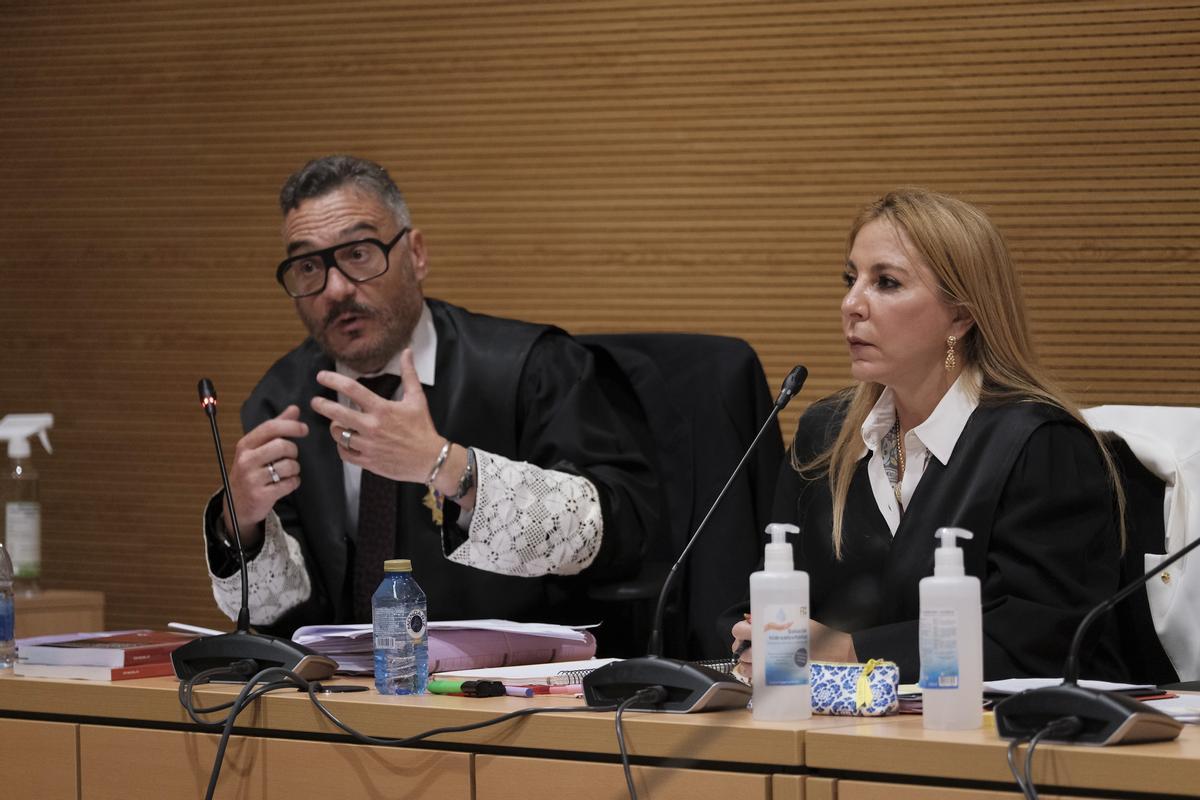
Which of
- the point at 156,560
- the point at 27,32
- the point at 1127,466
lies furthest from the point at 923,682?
the point at 27,32

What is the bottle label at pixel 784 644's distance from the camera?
1.38 meters

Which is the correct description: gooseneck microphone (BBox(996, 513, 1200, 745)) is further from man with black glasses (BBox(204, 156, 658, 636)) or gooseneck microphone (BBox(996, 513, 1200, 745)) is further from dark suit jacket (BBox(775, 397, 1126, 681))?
man with black glasses (BBox(204, 156, 658, 636))

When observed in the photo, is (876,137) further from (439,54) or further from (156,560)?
(156,560)

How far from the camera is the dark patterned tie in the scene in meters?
2.54

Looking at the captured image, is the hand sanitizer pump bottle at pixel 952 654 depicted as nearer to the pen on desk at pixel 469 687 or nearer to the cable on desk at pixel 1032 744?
the cable on desk at pixel 1032 744

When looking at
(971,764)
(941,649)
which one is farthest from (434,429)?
(971,764)

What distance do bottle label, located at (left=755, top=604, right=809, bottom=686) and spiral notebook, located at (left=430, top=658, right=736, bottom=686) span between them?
0.81 feet

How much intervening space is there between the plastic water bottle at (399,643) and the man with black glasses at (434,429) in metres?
0.61

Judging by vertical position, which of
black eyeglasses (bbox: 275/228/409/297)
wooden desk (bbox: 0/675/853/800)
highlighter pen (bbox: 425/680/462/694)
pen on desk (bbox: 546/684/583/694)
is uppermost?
black eyeglasses (bbox: 275/228/409/297)

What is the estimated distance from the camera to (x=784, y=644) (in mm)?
1376

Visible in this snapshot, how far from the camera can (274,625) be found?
8.27 feet

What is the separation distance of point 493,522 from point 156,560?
1813 mm

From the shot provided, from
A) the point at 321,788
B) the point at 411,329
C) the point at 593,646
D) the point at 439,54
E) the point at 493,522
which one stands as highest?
the point at 439,54

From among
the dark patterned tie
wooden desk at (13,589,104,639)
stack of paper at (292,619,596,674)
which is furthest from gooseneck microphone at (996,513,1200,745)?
wooden desk at (13,589,104,639)
